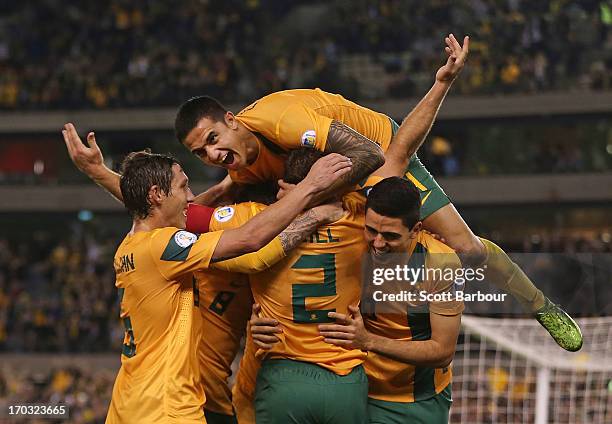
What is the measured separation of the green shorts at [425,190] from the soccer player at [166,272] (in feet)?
2.97

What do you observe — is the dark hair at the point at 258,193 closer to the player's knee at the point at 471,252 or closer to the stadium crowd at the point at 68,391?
the player's knee at the point at 471,252

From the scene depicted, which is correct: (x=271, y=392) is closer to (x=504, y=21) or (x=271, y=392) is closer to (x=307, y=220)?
(x=307, y=220)

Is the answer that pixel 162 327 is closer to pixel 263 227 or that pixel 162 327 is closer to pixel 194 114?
pixel 263 227

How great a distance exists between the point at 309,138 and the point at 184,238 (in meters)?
0.87

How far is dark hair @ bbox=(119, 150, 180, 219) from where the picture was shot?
486 cm

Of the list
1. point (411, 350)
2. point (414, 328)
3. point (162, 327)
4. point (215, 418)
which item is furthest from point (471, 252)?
point (162, 327)

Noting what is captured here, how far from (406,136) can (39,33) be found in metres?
21.8

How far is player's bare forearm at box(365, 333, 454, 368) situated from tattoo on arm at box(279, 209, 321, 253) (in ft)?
1.97

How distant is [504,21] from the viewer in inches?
854

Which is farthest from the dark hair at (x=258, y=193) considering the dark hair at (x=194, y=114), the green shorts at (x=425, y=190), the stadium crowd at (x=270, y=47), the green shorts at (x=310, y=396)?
the stadium crowd at (x=270, y=47)

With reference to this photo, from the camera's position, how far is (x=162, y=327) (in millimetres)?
4844

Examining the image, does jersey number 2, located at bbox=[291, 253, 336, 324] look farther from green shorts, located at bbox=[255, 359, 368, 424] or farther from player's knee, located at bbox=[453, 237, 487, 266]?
player's knee, located at bbox=[453, 237, 487, 266]

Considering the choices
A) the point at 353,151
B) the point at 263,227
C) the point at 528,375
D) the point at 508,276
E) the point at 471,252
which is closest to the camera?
the point at 263,227

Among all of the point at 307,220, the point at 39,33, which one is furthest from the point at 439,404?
the point at 39,33
